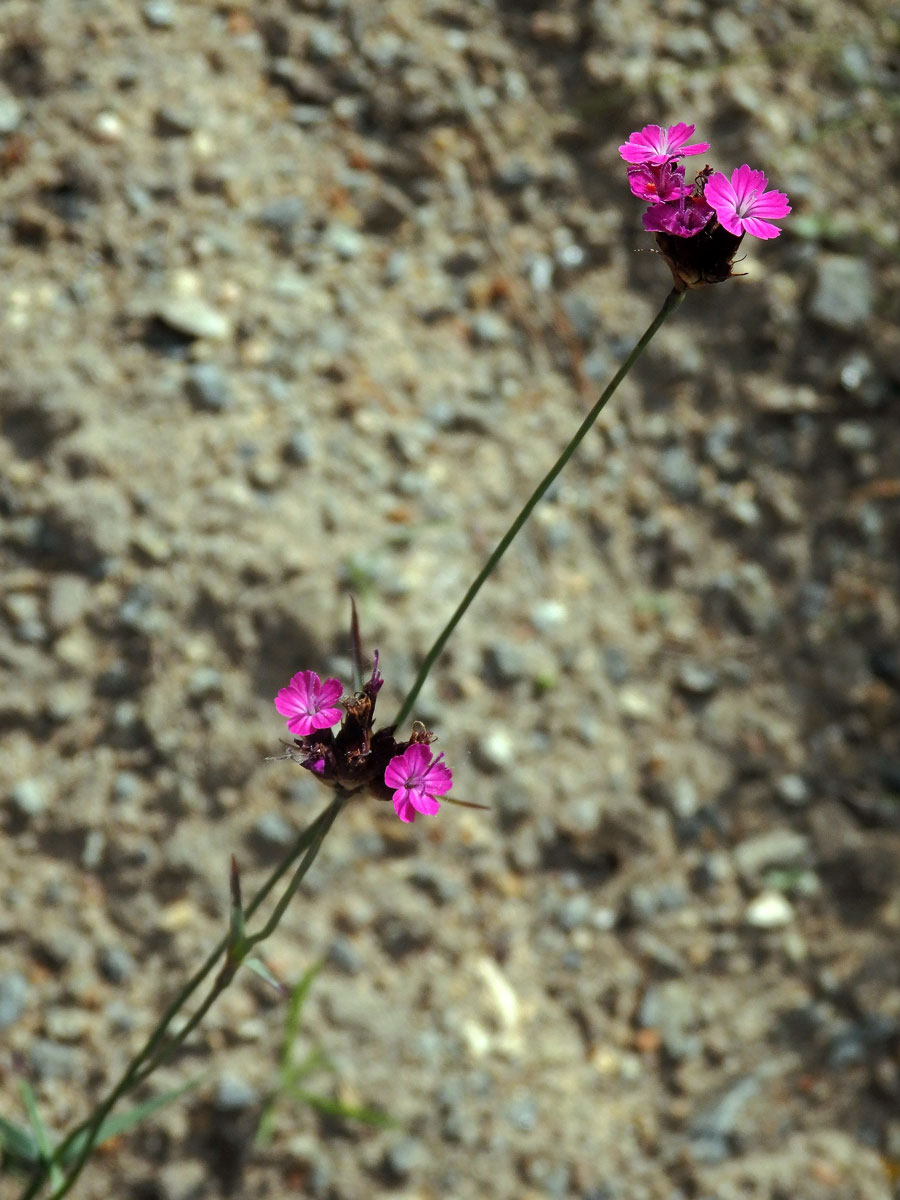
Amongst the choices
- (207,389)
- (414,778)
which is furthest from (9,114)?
(414,778)

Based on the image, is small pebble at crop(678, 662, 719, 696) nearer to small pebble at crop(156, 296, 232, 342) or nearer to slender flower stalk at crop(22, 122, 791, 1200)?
small pebble at crop(156, 296, 232, 342)

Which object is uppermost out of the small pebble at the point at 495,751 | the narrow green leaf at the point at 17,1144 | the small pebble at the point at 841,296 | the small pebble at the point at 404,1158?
the small pebble at the point at 841,296

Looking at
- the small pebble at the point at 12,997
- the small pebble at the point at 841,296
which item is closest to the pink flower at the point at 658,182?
the small pebble at the point at 12,997

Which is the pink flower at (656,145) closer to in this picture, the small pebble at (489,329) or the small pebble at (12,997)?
the small pebble at (489,329)

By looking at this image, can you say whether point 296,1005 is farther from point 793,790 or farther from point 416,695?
point 793,790

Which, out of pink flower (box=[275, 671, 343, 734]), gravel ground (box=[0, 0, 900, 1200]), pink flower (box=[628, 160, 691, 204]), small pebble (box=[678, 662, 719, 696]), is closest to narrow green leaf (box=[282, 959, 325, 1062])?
gravel ground (box=[0, 0, 900, 1200])

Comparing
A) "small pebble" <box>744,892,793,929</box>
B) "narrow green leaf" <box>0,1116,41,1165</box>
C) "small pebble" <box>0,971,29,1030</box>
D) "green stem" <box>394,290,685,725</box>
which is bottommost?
"narrow green leaf" <box>0,1116,41,1165</box>
